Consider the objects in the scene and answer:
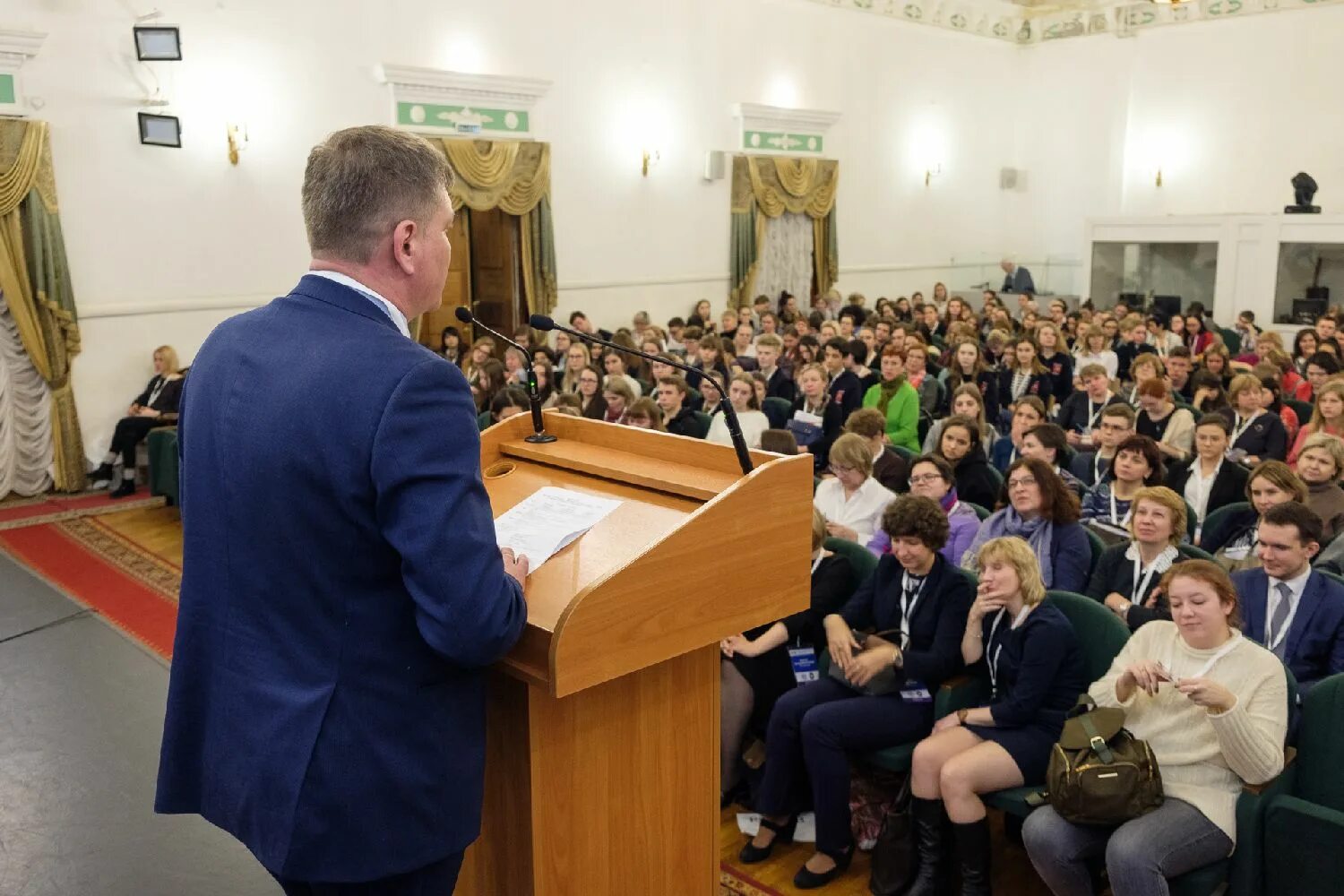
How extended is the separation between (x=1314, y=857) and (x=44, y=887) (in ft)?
10.8

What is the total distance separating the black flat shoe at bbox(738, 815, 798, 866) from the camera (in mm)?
3518

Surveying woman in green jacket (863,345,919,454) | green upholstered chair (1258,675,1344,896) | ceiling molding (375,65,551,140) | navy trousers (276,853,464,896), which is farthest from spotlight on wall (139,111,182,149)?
green upholstered chair (1258,675,1344,896)

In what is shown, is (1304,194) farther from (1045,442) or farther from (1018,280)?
(1045,442)

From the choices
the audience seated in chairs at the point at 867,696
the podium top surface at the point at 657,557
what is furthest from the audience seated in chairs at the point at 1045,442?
the podium top surface at the point at 657,557

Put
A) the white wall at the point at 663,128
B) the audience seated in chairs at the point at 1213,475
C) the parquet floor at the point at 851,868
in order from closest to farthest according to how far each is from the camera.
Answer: the parquet floor at the point at 851,868
the audience seated in chairs at the point at 1213,475
the white wall at the point at 663,128

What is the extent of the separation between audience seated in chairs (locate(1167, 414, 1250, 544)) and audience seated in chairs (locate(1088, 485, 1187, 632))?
141 cm

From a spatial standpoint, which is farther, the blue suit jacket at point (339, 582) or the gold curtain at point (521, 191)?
the gold curtain at point (521, 191)

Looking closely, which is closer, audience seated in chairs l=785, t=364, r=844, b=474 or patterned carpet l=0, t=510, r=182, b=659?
patterned carpet l=0, t=510, r=182, b=659

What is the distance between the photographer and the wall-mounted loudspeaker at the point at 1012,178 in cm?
1791

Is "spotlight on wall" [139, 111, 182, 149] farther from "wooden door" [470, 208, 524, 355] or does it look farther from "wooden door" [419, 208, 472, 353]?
"wooden door" [470, 208, 524, 355]

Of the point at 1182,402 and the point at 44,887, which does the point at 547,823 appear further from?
the point at 1182,402

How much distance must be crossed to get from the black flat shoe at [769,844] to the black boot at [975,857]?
2.10 feet

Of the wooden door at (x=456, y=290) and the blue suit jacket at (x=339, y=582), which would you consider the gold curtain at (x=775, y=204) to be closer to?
the wooden door at (x=456, y=290)

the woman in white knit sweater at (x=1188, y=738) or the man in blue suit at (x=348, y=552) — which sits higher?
the man in blue suit at (x=348, y=552)
